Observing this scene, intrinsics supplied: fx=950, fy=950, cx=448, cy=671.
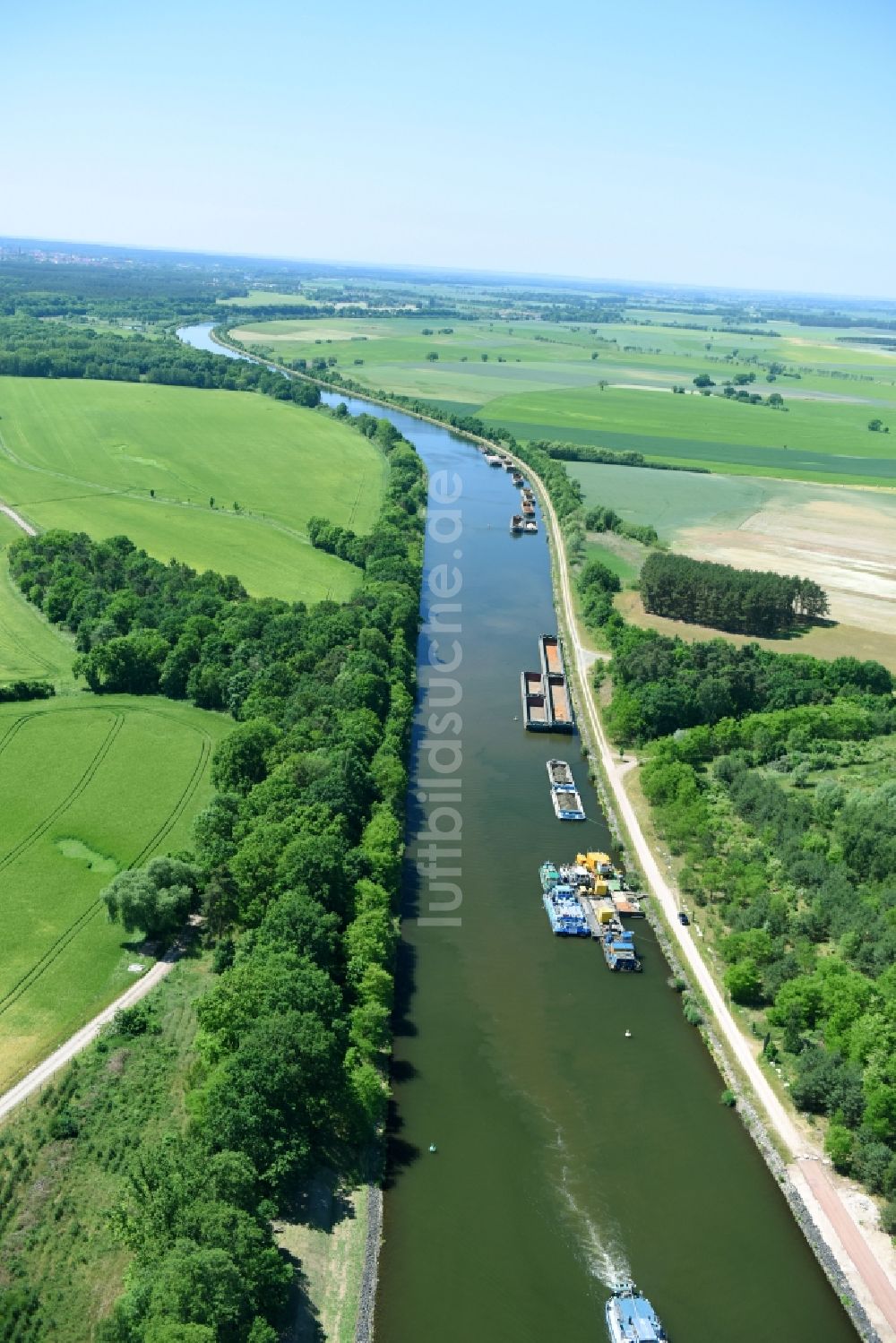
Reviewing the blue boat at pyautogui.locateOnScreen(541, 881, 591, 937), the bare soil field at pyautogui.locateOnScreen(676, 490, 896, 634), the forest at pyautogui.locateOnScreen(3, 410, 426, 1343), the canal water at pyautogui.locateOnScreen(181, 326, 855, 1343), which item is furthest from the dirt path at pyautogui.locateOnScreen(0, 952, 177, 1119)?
the bare soil field at pyautogui.locateOnScreen(676, 490, 896, 634)

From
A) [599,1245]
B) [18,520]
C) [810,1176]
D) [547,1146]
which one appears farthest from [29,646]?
[810,1176]

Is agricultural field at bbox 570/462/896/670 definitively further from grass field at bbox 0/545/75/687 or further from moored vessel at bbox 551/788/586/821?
grass field at bbox 0/545/75/687

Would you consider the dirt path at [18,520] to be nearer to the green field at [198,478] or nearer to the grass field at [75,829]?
the green field at [198,478]

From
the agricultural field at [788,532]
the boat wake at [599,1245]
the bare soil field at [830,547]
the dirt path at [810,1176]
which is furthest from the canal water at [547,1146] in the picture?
the bare soil field at [830,547]

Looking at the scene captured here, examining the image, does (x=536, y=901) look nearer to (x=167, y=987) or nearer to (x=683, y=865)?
(x=683, y=865)

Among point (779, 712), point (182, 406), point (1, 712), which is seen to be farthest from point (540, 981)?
point (182, 406)

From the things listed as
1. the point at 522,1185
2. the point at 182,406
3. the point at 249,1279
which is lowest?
the point at 522,1185
